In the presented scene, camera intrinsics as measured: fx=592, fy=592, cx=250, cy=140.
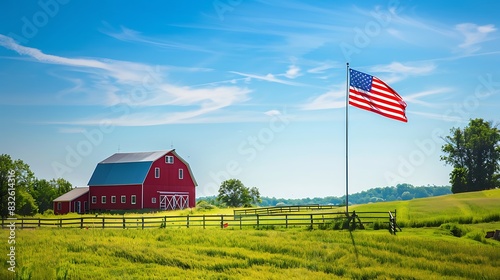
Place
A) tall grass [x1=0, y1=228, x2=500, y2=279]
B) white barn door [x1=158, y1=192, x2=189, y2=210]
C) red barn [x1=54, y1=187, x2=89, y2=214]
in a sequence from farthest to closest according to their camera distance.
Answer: red barn [x1=54, y1=187, x2=89, y2=214] < white barn door [x1=158, y1=192, x2=189, y2=210] < tall grass [x1=0, y1=228, x2=500, y2=279]

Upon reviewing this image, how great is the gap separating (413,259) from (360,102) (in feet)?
33.5

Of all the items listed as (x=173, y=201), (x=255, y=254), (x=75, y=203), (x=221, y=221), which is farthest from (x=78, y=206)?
(x=255, y=254)

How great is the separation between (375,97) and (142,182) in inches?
1708

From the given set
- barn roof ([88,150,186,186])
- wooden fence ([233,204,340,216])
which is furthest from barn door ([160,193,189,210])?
wooden fence ([233,204,340,216])

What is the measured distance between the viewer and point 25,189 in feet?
275

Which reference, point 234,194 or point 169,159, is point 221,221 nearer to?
point 169,159

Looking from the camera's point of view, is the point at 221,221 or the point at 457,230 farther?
the point at 221,221

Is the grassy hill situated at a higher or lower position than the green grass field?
higher

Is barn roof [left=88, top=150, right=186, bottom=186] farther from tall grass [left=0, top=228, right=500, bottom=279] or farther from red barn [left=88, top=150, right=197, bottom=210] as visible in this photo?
tall grass [left=0, top=228, right=500, bottom=279]

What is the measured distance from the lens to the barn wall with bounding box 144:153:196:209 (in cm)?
7488

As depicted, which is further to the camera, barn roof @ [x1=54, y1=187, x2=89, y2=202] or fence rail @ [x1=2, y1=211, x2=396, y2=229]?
barn roof @ [x1=54, y1=187, x2=89, y2=202]

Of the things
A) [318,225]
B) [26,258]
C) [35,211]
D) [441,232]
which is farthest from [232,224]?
[35,211]

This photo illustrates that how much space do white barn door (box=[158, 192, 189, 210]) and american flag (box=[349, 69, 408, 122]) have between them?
43787 millimetres

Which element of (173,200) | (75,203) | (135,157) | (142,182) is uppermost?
(135,157)
